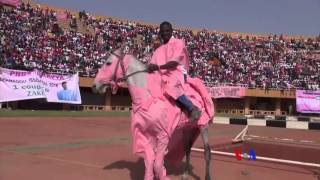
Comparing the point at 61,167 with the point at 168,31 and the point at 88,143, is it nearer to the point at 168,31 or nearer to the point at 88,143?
the point at 168,31

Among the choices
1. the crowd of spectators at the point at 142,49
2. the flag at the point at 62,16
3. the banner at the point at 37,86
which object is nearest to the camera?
the banner at the point at 37,86

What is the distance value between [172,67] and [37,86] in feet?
59.1

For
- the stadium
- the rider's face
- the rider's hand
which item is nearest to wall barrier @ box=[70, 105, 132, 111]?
the stadium

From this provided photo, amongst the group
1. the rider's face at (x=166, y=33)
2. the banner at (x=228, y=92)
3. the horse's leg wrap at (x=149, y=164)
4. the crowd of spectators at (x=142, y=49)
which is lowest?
the horse's leg wrap at (x=149, y=164)

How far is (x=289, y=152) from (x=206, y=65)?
32.0m

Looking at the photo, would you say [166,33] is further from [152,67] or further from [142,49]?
[142,49]

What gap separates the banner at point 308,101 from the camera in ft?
128

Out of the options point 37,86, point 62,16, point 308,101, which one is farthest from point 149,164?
point 62,16

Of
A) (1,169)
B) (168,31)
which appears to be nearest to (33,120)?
(1,169)

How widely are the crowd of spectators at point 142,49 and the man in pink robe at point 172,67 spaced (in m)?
19.1

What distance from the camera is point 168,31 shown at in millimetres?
7898

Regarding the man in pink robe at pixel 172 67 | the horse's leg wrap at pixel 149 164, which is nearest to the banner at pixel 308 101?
the man in pink robe at pixel 172 67

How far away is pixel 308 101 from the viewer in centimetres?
3966

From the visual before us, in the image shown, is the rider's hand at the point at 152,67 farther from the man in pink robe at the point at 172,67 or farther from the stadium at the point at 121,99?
the stadium at the point at 121,99
